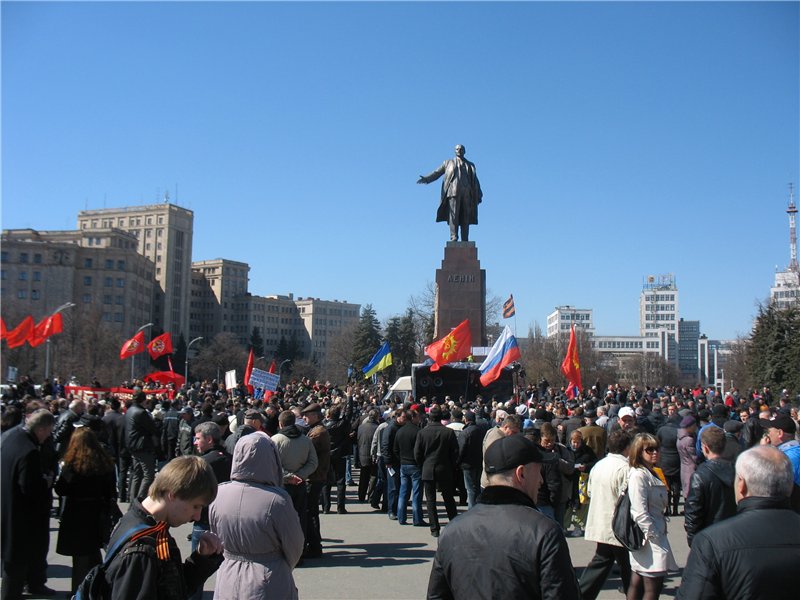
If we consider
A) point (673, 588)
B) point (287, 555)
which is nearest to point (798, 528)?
point (287, 555)

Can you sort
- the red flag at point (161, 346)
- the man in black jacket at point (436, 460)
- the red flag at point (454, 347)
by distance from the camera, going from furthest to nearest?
the red flag at point (161, 346) < the red flag at point (454, 347) < the man in black jacket at point (436, 460)

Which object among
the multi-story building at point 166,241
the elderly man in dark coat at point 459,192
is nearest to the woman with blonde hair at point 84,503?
the elderly man in dark coat at point 459,192

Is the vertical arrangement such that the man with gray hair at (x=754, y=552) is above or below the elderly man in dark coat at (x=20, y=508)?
above

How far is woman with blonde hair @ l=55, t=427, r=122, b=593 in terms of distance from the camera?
6.40m

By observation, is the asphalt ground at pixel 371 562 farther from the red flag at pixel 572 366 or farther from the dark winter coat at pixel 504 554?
the red flag at pixel 572 366

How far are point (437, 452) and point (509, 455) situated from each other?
7569 mm

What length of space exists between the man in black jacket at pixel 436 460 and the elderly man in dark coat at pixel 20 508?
17.4 ft

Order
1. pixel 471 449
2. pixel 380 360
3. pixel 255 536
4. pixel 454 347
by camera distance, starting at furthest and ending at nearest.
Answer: pixel 380 360 < pixel 454 347 < pixel 471 449 < pixel 255 536

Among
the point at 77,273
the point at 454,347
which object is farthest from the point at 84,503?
the point at 77,273

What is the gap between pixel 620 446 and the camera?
701 centimetres

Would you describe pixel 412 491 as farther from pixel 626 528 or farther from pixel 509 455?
pixel 509 455

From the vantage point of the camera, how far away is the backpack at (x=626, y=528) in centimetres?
612

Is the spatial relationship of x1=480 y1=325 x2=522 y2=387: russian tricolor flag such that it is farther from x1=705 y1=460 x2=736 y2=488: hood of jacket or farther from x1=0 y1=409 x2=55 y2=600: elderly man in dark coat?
x1=0 y1=409 x2=55 y2=600: elderly man in dark coat

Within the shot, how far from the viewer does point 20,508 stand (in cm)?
671
